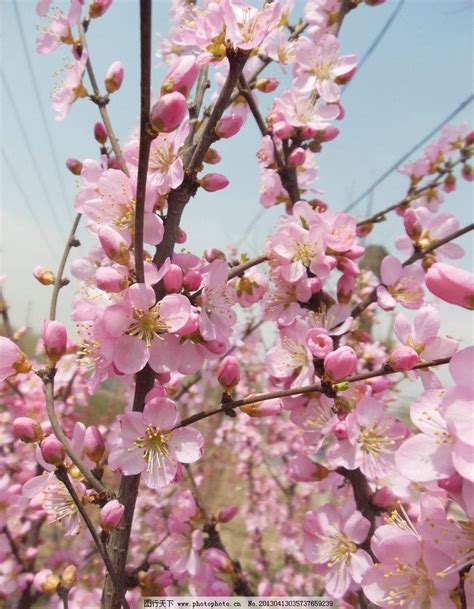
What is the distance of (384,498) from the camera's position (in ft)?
4.08

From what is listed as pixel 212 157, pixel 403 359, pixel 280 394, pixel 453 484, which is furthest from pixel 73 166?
pixel 453 484

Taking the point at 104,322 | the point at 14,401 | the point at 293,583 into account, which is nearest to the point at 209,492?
the point at 293,583

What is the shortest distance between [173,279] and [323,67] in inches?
41.2

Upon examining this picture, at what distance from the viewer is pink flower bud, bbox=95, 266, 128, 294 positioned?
34.6 inches

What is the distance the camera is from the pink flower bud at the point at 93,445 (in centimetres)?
102

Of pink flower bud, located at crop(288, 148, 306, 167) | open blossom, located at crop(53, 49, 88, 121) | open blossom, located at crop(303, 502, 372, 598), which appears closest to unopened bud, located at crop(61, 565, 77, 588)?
open blossom, located at crop(303, 502, 372, 598)

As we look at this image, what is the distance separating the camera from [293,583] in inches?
154

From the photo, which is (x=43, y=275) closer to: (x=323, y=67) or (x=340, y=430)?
(x=340, y=430)

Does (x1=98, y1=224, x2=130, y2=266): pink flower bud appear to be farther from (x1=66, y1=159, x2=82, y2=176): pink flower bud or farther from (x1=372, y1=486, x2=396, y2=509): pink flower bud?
(x1=372, y1=486, x2=396, y2=509): pink flower bud

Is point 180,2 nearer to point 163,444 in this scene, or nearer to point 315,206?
point 315,206

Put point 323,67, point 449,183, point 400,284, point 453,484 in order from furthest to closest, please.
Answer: point 449,183
point 323,67
point 400,284
point 453,484

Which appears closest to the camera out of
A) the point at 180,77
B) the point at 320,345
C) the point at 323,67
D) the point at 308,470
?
the point at 180,77

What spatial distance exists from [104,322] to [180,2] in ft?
4.27

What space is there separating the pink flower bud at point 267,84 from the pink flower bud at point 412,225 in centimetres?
55
